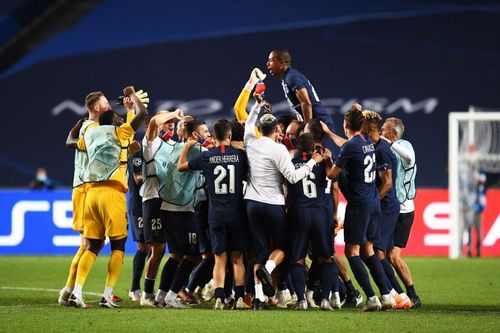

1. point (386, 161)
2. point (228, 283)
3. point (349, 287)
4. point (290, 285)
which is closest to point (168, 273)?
point (228, 283)

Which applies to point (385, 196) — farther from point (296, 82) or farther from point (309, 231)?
point (296, 82)

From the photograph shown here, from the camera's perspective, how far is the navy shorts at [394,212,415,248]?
1306cm

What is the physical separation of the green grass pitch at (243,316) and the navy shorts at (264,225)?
2.61 feet

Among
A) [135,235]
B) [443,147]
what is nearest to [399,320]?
[135,235]

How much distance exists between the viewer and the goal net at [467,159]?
21078 millimetres

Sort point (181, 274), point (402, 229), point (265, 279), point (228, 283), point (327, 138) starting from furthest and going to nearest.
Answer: point (402, 229) → point (228, 283) → point (327, 138) → point (181, 274) → point (265, 279)

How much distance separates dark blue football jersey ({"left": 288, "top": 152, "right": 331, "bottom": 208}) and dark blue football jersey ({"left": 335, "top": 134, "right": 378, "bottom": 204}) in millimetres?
272

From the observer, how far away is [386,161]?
477 inches

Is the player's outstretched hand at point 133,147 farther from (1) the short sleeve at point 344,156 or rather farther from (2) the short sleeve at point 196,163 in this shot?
(1) the short sleeve at point 344,156

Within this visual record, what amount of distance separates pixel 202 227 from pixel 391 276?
7.23ft

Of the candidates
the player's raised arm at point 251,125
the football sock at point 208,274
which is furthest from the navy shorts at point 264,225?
the football sock at point 208,274

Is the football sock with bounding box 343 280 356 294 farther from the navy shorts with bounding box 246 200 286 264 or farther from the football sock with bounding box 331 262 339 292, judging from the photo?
the navy shorts with bounding box 246 200 286 264

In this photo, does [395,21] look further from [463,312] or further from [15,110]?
[463,312]

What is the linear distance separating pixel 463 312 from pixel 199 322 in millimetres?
3016
